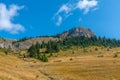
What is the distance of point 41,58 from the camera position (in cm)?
18138

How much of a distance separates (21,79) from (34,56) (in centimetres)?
14362

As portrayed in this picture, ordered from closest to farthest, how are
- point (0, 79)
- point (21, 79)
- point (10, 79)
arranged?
point (0, 79) → point (10, 79) → point (21, 79)

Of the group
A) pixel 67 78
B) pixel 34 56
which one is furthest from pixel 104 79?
pixel 34 56

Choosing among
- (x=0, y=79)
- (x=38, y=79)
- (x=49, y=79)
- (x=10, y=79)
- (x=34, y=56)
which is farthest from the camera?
(x=34, y=56)

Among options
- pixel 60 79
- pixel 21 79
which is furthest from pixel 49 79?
pixel 21 79

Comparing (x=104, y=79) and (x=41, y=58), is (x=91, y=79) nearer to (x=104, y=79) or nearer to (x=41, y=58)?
(x=104, y=79)

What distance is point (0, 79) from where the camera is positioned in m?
45.4

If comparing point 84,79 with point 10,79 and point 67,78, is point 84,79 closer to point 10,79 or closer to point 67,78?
point 67,78

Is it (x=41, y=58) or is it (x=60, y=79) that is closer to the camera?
(x=60, y=79)

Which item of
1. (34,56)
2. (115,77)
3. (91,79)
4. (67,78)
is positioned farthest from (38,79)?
(34,56)

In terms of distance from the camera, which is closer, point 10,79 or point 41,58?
point 10,79

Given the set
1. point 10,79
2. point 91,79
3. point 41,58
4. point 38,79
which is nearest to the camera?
point 10,79

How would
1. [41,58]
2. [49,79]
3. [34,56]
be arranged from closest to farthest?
1. [49,79]
2. [41,58]
3. [34,56]

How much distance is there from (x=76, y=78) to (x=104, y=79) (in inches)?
284
